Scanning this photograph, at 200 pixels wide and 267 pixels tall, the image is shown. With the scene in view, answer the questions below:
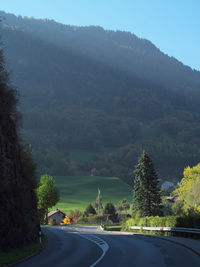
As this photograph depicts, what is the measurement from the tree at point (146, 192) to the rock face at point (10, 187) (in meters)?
38.2

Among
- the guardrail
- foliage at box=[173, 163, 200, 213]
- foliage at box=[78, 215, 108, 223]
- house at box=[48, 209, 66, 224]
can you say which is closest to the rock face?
the guardrail

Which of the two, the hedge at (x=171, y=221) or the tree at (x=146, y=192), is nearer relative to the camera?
the hedge at (x=171, y=221)

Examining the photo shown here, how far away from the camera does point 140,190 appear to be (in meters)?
67.8

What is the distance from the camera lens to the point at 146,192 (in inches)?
2625

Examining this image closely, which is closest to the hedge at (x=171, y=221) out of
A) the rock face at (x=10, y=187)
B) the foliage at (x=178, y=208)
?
the rock face at (x=10, y=187)

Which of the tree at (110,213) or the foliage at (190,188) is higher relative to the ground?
the foliage at (190,188)

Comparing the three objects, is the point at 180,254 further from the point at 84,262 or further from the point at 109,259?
the point at 84,262

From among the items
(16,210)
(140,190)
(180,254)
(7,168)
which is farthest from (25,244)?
(140,190)

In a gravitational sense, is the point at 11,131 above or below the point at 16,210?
above

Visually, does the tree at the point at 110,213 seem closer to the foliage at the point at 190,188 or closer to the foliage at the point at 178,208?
the foliage at the point at 178,208

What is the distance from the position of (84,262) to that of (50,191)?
272ft

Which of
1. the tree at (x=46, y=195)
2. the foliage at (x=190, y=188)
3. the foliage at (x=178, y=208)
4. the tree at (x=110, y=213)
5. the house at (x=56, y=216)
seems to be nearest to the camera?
the foliage at (x=190, y=188)

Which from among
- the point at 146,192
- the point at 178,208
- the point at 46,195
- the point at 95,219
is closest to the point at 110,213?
the point at 95,219

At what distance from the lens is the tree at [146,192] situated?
66.8 m
